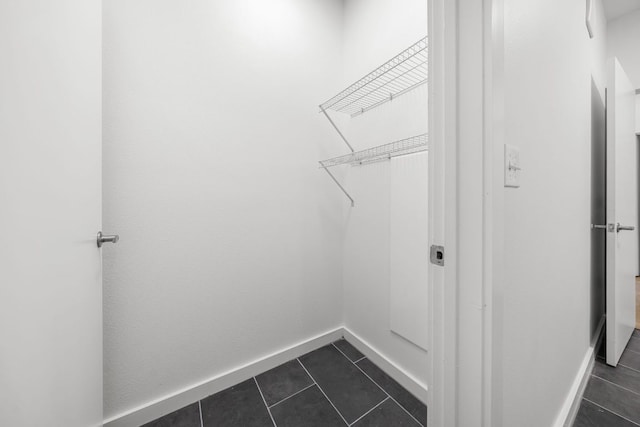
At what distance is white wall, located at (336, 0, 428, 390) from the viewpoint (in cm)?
134

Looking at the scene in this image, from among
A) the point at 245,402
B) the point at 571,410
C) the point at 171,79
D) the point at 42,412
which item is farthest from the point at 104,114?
the point at 571,410

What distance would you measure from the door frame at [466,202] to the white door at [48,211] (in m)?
0.91

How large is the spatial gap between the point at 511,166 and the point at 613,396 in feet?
5.44

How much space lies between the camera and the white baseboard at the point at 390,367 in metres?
1.31

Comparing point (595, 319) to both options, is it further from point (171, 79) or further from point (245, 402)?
point (171, 79)

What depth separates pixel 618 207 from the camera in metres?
1.49

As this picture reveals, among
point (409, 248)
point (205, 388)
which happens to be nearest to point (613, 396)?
point (409, 248)

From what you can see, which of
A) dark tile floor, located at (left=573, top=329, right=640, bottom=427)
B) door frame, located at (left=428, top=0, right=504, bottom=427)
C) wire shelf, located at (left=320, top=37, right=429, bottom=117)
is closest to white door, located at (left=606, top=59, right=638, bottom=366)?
dark tile floor, located at (left=573, top=329, right=640, bottom=427)

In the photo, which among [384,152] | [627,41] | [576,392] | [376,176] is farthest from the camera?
[627,41]

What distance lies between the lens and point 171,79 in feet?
4.01

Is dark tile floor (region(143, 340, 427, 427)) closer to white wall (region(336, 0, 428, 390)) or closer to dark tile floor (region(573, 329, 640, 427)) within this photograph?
white wall (region(336, 0, 428, 390))

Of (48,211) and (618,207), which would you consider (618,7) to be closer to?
(618,207)

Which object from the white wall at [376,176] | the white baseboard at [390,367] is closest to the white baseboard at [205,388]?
the white baseboard at [390,367]

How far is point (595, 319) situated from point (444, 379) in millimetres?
2049
